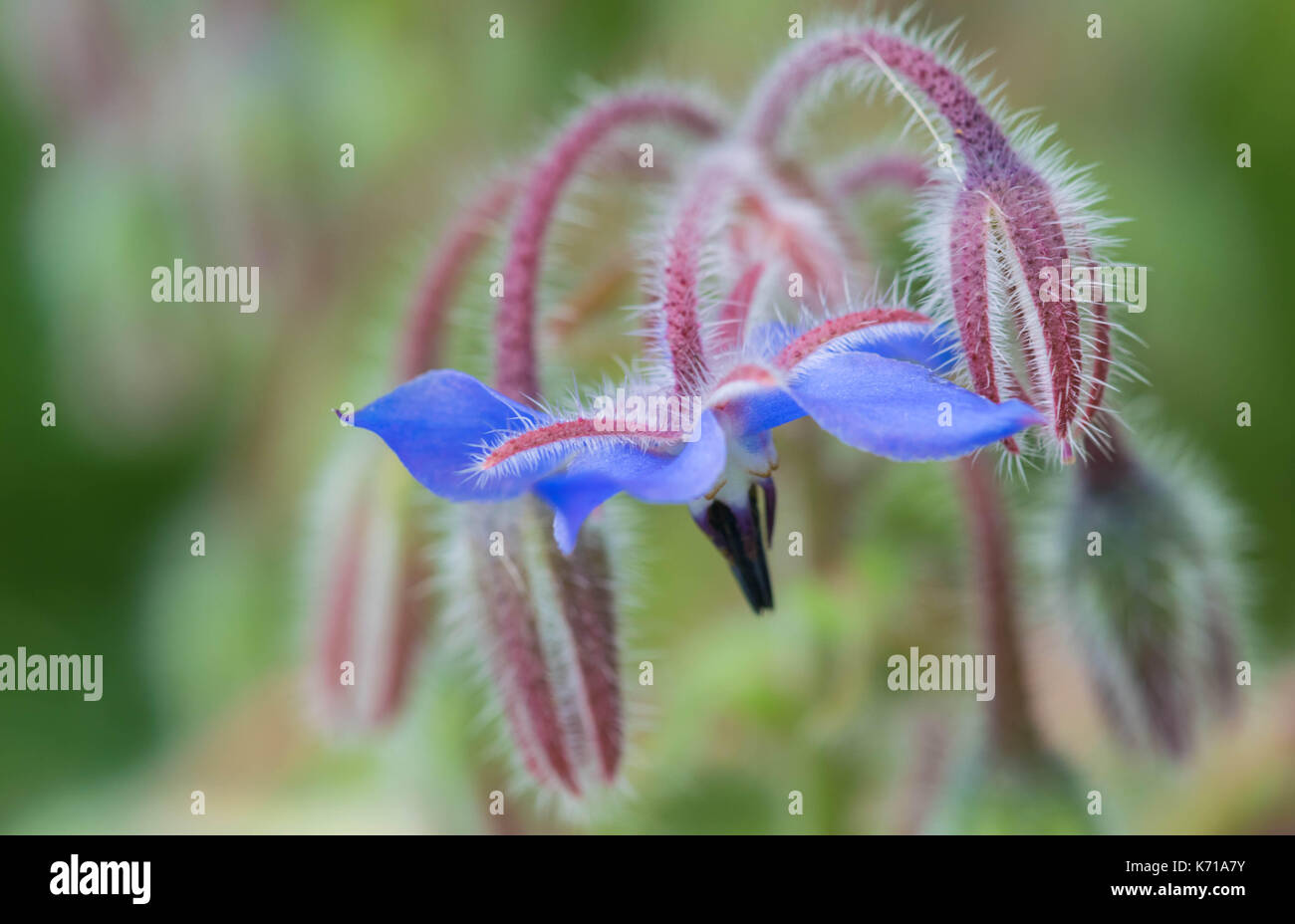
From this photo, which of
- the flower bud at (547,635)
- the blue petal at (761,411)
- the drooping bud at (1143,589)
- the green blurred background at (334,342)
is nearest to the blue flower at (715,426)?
the blue petal at (761,411)

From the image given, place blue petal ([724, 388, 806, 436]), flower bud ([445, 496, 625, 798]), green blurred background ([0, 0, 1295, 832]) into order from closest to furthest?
blue petal ([724, 388, 806, 436]) < flower bud ([445, 496, 625, 798]) < green blurred background ([0, 0, 1295, 832])

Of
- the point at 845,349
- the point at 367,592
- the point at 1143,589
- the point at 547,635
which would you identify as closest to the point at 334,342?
the point at 367,592

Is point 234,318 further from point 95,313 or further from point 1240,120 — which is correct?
point 1240,120

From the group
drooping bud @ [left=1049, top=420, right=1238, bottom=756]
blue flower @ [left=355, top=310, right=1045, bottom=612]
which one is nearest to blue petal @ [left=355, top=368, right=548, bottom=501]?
blue flower @ [left=355, top=310, right=1045, bottom=612]

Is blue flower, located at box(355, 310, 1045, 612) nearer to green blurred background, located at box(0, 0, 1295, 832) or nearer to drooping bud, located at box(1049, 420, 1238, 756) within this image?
drooping bud, located at box(1049, 420, 1238, 756)

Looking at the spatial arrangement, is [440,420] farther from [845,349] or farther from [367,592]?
[367,592]

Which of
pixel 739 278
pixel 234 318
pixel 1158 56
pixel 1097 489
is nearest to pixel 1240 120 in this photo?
pixel 1158 56
